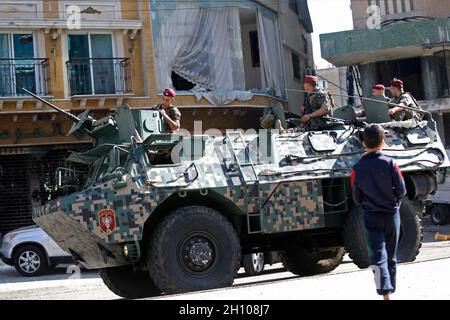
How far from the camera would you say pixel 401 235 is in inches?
466

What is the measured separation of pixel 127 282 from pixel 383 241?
4.94 metres

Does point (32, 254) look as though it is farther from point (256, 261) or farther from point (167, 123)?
point (167, 123)

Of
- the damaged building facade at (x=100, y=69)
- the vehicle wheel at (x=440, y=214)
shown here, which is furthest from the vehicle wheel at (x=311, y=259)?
the vehicle wheel at (x=440, y=214)

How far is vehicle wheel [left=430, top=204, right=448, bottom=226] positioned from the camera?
2592 centimetres

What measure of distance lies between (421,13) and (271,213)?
20.4 meters

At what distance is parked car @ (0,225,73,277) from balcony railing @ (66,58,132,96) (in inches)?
248

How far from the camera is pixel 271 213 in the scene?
1117cm

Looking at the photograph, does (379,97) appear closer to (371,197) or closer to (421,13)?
(371,197)

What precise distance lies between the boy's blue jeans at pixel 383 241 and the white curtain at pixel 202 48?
1760cm

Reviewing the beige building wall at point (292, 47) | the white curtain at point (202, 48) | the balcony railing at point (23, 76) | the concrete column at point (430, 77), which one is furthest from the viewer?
the beige building wall at point (292, 47)

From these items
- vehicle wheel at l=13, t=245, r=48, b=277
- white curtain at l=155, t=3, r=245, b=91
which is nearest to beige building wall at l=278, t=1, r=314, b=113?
white curtain at l=155, t=3, r=245, b=91

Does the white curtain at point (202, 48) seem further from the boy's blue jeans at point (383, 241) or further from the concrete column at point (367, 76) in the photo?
the boy's blue jeans at point (383, 241)

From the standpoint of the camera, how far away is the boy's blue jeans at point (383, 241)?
7562 millimetres
